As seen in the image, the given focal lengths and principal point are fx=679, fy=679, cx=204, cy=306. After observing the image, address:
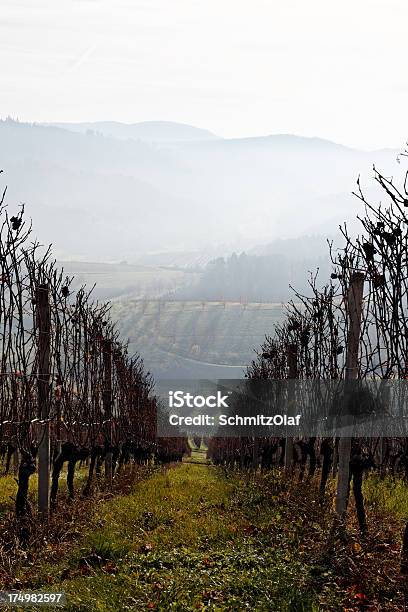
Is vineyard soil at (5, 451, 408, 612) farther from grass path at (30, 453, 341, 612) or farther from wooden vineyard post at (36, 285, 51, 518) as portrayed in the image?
wooden vineyard post at (36, 285, 51, 518)

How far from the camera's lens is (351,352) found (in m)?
8.98

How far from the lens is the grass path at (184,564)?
6152 millimetres

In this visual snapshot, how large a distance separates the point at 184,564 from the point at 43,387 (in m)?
3.63

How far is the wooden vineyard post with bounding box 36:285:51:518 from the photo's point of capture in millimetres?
9938

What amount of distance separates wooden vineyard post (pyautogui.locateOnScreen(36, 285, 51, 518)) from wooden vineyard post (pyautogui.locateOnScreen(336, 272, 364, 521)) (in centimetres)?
419

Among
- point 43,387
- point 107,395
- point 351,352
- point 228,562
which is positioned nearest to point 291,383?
point 107,395

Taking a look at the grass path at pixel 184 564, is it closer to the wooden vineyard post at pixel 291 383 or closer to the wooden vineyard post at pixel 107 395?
the wooden vineyard post at pixel 291 383

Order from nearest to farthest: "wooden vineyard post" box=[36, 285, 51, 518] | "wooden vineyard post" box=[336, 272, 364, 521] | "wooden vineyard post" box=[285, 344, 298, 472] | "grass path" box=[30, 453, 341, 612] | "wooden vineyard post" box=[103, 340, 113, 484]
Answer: "grass path" box=[30, 453, 341, 612] < "wooden vineyard post" box=[336, 272, 364, 521] < "wooden vineyard post" box=[36, 285, 51, 518] < "wooden vineyard post" box=[285, 344, 298, 472] < "wooden vineyard post" box=[103, 340, 113, 484]

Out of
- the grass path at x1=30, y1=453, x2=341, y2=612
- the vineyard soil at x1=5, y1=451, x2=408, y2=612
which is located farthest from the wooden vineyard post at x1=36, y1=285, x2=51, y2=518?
the grass path at x1=30, y1=453, x2=341, y2=612

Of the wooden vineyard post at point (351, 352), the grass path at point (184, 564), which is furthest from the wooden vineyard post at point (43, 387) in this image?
the wooden vineyard post at point (351, 352)

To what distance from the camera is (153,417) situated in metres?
36.0

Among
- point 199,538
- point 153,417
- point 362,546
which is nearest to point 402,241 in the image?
point 362,546

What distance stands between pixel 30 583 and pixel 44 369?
12.0 ft

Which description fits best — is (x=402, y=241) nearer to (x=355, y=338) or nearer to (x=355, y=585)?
(x=355, y=338)
